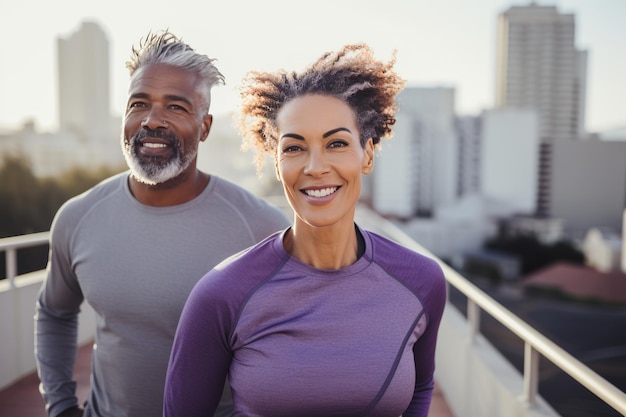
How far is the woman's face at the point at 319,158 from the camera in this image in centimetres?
135

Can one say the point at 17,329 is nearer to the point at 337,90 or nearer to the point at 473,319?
the point at 473,319

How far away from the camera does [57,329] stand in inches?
74.0

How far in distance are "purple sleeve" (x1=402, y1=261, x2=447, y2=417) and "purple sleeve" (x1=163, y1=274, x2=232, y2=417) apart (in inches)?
19.6

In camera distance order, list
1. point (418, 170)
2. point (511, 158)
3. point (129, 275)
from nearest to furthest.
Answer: point (129, 275)
point (418, 170)
point (511, 158)

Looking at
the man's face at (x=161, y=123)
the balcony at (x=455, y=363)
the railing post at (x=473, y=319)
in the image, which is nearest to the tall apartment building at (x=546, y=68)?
the balcony at (x=455, y=363)

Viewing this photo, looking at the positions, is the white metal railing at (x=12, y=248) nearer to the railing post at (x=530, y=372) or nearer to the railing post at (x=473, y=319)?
the railing post at (x=473, y=319)

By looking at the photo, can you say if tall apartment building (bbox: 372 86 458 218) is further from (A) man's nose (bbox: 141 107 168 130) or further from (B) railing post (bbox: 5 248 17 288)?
(A) man's nose (bbox: 141 107 168 130)

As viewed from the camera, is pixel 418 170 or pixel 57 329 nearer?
pixel 57 329

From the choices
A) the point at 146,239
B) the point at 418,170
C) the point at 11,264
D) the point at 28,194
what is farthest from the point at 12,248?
the point at 418,170

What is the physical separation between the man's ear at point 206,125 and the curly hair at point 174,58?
0.03m

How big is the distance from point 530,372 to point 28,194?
37117 mm

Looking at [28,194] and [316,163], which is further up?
A: [316,163]

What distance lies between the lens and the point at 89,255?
1751 mm

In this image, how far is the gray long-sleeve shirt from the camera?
1692 mm
